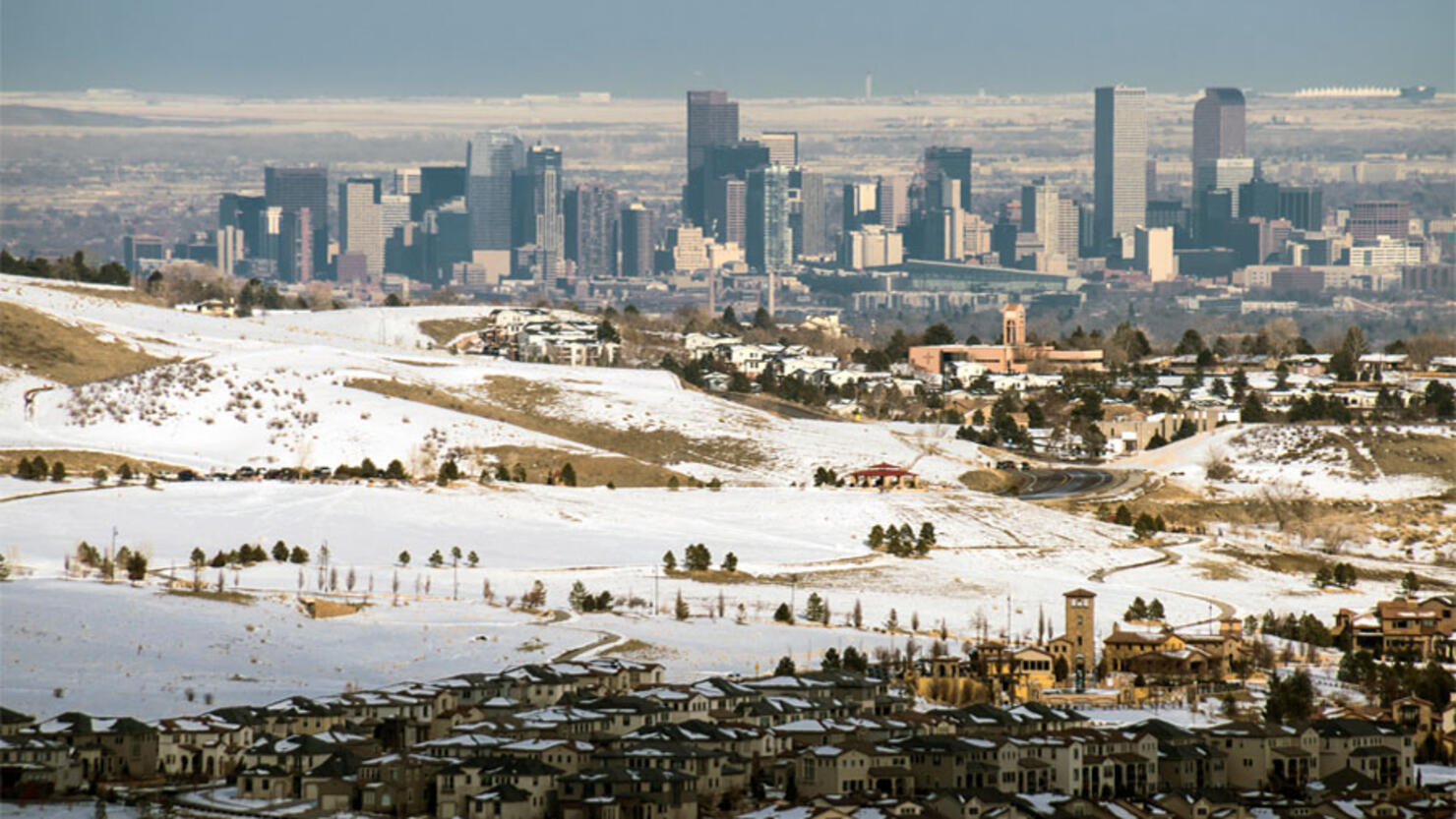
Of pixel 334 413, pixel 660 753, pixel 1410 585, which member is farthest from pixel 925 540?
pixel 660 753

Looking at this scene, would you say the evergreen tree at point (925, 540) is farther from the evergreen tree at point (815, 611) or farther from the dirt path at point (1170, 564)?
the evergreen tree at point (815, 611)

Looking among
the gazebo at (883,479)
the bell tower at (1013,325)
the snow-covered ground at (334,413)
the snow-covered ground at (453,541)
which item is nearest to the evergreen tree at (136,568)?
the snow-covered ground at (453,541)

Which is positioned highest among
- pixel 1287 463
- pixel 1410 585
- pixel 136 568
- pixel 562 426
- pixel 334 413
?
pixel 334 413

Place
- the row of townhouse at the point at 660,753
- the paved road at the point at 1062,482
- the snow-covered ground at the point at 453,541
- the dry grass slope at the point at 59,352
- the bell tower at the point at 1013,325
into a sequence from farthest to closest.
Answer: the bell tower at the point at 1013,325
the dry grass slope at the point at 59,352
the paved road at the point at 1062,482
the snow-covered ground at the point at 453,541
the row of townhouse at the point at 660,753

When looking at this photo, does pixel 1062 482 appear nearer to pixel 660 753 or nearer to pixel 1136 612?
pixel 1136 612

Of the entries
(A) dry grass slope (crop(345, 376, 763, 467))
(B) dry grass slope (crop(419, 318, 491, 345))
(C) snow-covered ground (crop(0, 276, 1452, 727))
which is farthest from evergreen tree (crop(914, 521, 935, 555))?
(B) dry grass slope (crop(419, 318, 491, 345))
